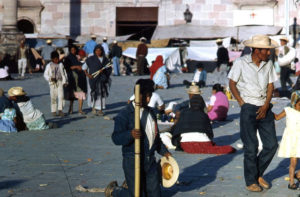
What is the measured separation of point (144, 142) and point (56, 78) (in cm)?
967

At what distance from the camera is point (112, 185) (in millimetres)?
7859

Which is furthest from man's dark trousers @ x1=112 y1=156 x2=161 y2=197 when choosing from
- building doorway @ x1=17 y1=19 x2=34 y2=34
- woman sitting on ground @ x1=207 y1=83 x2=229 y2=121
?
building doorway @ x1=17 y1=19 x2=34 y2=34

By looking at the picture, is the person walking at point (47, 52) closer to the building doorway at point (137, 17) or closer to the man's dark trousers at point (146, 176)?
the building doorway at point (137, 17)

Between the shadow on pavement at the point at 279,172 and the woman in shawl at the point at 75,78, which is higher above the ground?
the woman in shawl at the point at 75,78

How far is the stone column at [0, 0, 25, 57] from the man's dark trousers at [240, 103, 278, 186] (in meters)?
26.7

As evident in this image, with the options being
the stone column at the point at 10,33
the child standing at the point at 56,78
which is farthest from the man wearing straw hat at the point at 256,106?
the stone column at the point at 10,33

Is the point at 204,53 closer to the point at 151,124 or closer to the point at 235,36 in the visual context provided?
the point at 235,36

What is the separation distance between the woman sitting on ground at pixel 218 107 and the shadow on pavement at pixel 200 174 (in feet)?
14.6

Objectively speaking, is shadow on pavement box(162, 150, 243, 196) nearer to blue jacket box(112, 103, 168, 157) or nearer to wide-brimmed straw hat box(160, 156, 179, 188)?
wide-brimmed straw hat box(160, 156, 179, 188)

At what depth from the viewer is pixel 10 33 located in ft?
115

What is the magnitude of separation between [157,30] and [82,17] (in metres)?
5.16

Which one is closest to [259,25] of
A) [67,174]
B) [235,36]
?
[235,36]

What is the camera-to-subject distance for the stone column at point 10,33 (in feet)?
113

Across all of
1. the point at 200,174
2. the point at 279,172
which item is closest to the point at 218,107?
the point at 279,172
